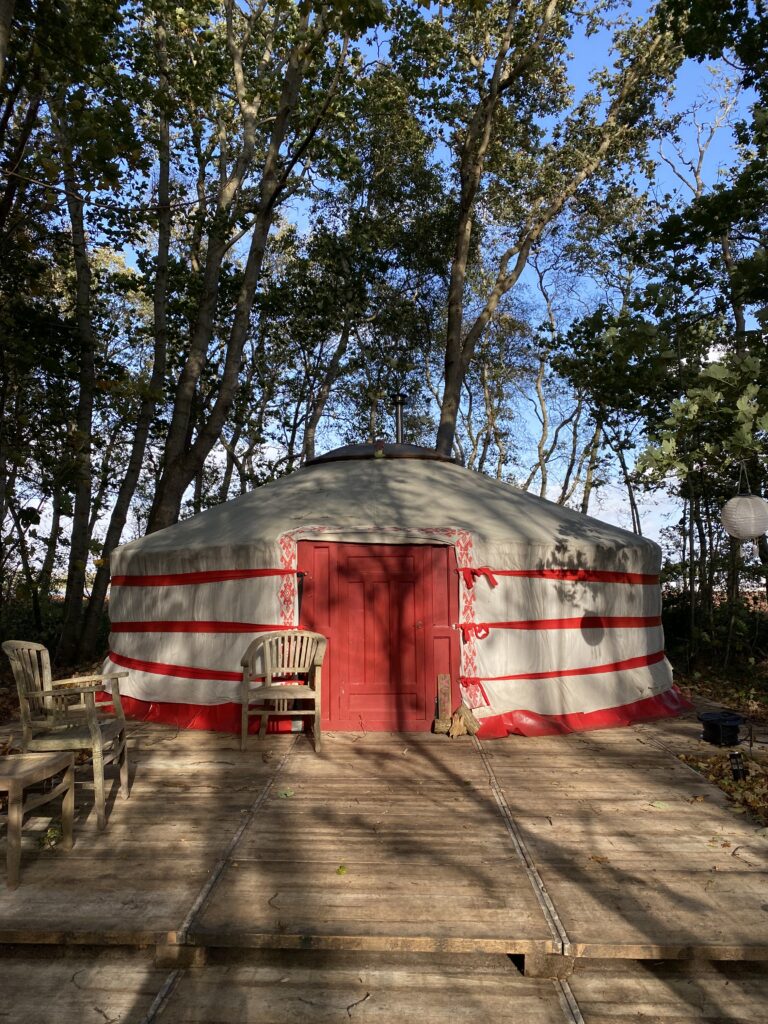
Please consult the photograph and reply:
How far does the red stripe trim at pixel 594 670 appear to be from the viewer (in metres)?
5.85

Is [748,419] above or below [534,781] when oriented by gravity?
above

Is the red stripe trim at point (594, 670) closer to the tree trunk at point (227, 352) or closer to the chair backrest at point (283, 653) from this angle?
the chair backrest at point (283, 653)

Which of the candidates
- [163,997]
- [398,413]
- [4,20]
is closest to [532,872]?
[163,997]

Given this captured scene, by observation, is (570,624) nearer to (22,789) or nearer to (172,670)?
(172,670)

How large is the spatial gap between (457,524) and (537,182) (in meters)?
9.82

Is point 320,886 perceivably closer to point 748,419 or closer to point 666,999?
point 666,999

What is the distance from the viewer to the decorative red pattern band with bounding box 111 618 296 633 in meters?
5.86

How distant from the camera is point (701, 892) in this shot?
2.90 m

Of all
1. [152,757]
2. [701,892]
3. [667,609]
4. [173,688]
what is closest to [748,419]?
[701,892]

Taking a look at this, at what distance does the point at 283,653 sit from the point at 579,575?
104 inches

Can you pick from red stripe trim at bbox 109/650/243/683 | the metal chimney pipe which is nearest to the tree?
the metal chimney pipe

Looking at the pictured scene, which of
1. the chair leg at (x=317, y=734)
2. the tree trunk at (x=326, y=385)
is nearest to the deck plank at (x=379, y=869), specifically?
the chair leg at (x=317, y=734)

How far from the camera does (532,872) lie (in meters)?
3.06

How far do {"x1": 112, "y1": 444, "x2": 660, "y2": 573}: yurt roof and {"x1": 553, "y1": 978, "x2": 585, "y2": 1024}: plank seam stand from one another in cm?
375
